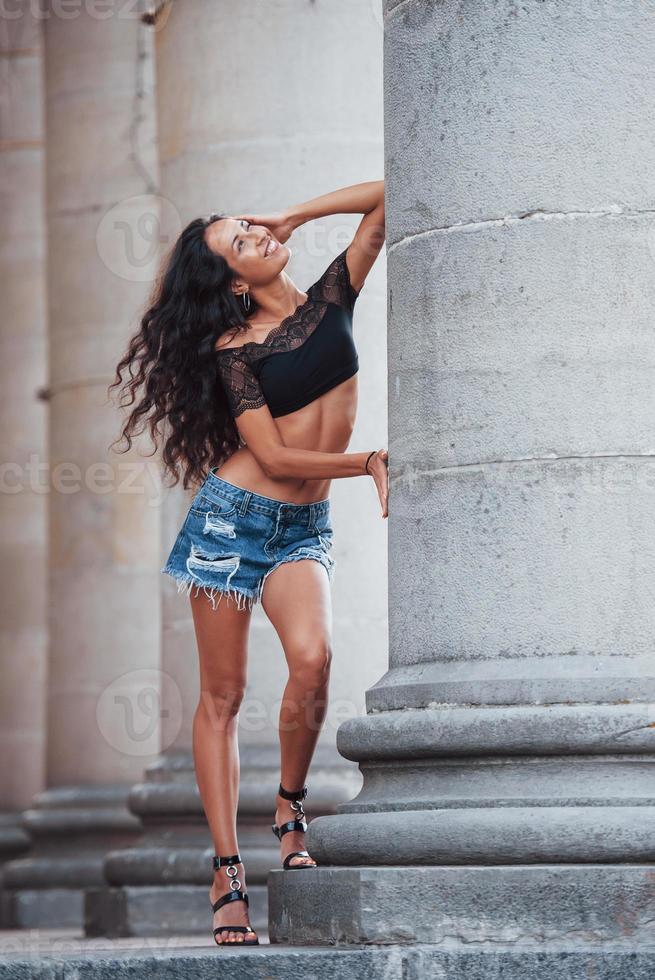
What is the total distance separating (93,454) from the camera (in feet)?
55.5

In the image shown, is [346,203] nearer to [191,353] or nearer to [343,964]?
[191,353]

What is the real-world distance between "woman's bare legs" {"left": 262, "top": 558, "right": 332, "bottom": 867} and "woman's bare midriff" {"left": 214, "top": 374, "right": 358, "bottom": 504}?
0.35m

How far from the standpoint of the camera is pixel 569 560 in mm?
7125

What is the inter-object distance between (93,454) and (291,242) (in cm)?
546

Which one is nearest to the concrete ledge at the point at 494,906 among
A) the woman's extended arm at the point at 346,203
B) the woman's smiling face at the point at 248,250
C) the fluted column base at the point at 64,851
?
the woman's smiling face at the point at 248,250

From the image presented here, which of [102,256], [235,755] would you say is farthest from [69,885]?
[235,755]

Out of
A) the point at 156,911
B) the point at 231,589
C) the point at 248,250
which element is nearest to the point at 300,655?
the point at 231,589

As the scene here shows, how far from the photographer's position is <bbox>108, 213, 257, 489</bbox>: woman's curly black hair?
29.3ft

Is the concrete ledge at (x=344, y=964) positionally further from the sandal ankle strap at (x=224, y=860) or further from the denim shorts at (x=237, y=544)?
the denim shorts at (x=237, y=544)

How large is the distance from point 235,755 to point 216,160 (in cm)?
492

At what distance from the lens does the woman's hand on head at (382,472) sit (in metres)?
8.01

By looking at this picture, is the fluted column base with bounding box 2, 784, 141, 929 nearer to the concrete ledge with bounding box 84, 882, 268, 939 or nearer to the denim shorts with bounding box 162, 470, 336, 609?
the concrete ledge with bounding box 84, 882, 268, 939

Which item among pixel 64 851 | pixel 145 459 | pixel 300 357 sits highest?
pixel 300 357

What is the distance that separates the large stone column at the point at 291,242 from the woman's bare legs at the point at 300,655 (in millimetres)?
2684
